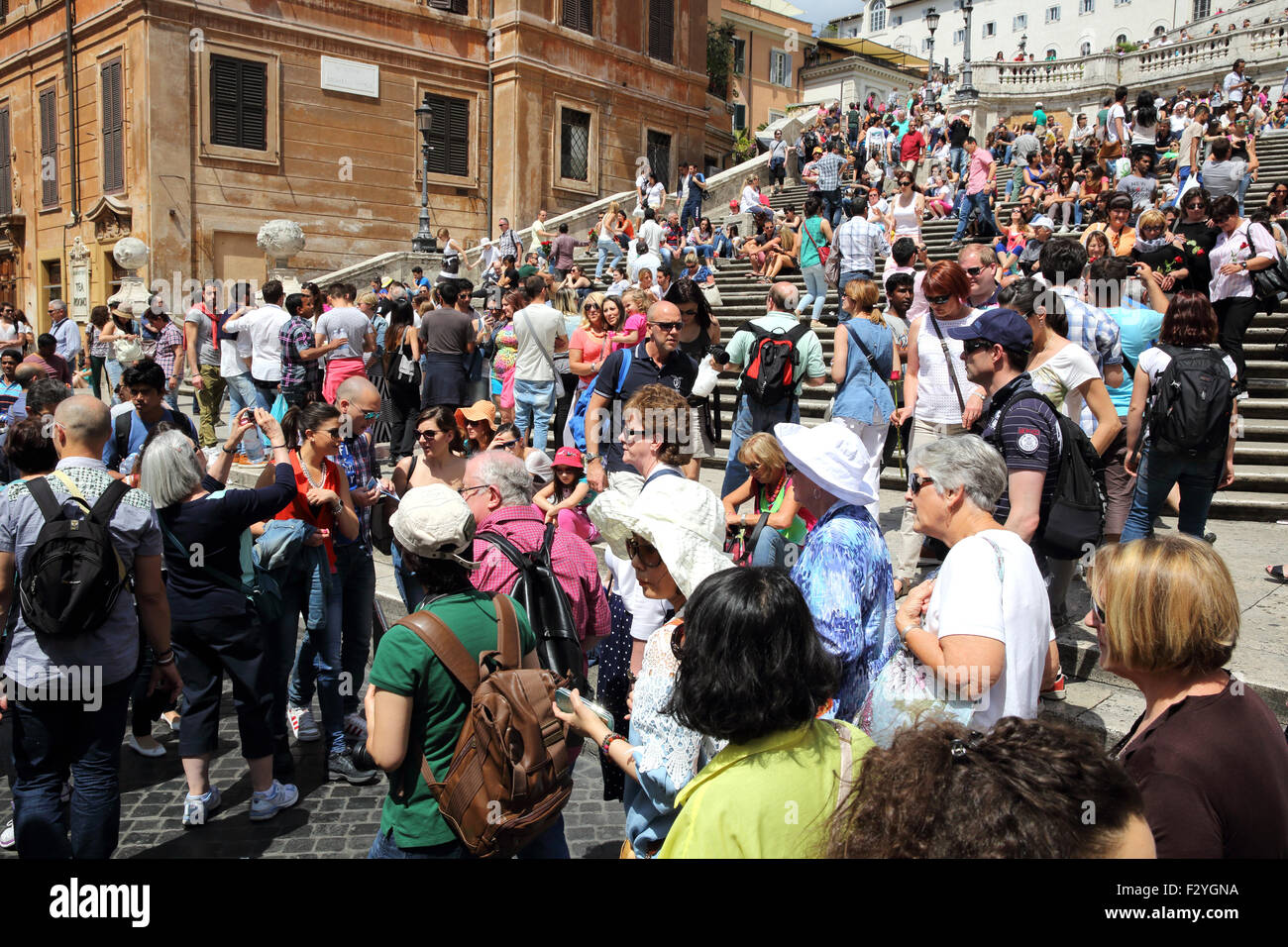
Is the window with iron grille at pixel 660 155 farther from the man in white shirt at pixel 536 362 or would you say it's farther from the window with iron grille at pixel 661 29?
the man in white shirt at pixel 536 362

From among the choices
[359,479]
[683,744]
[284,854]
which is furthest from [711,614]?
[359,479]

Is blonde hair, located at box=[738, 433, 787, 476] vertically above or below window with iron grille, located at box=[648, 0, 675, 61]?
below

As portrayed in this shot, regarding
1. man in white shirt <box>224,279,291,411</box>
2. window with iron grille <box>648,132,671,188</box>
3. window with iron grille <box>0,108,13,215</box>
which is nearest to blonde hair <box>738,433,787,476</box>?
man in white shirt <box>224,279,291,411</box>

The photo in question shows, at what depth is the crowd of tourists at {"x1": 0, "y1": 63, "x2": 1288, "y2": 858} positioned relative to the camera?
6.46 ft

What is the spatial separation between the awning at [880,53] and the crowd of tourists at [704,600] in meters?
54.5

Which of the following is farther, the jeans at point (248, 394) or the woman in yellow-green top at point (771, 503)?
the jeans at point (248, 394)

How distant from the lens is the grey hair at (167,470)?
385cm

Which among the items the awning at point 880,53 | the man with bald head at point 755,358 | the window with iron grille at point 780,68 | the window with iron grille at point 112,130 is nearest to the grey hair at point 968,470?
the man with bald head at point 755,358

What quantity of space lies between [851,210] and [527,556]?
898 centimetres

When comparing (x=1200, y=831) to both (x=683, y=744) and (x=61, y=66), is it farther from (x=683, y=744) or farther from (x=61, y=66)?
(x=61, y=66)

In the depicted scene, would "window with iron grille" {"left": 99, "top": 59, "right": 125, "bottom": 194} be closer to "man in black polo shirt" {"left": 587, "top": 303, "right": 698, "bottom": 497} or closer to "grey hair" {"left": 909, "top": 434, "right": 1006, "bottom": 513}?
"man in black polo shirt" {"left": 587, "top": 303, "right": 698, "bottom": 497}

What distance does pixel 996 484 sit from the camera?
291 cm

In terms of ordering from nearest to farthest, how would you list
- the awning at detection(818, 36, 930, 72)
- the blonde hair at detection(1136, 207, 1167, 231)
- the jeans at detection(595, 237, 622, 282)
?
the blonde hair at detection(1136, 207, 1167, 231), the jeans at detection(595, 237, 622, 282), the awning at detection(818, 36, 930, 72)

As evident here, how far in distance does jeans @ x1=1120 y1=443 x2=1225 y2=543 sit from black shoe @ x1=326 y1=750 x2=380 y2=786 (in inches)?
170
